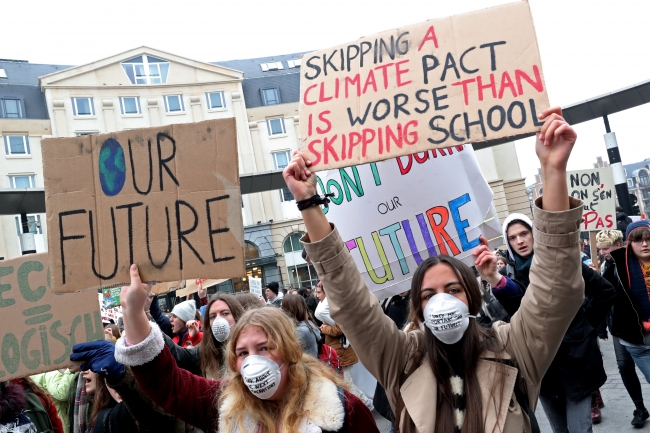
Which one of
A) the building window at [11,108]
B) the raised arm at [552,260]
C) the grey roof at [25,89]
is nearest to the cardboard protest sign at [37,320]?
the raised arm at [552,260]

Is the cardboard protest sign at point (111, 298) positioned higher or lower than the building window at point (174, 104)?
lower

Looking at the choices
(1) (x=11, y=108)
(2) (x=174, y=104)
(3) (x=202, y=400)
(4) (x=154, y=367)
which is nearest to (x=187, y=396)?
(3) (x=202, y=400)

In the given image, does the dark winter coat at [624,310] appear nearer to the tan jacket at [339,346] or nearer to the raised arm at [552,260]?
the tan jacket at [339,346]

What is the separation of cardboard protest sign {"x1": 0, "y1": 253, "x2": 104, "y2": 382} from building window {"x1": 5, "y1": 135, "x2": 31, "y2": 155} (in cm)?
3282

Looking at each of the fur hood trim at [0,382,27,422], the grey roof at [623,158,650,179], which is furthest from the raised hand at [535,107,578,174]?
the grey roof at [623,158,650,179]

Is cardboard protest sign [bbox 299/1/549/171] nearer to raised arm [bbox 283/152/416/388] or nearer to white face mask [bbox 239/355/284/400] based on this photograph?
raised arm [bbox 283/152/416/388]

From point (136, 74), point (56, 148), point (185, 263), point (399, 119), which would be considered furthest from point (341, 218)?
point (136, 74)

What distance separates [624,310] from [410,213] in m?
2.33

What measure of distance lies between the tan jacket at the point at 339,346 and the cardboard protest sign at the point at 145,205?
14.9 feet

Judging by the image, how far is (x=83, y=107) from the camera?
3347cm

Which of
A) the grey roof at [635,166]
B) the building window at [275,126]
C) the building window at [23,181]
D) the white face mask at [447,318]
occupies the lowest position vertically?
the white face mask at [447,318]

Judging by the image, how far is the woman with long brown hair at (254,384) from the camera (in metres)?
2.25

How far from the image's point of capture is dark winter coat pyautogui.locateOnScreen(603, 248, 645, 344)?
4.84 m

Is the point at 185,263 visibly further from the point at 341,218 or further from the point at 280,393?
the point at 341,218
